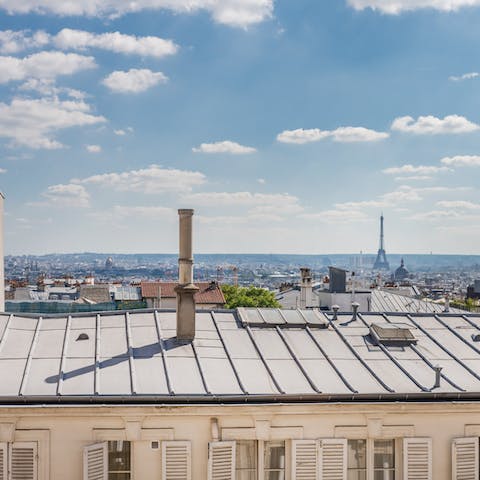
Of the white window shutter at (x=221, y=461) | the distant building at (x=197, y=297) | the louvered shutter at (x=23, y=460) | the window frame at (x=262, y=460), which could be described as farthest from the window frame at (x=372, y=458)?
the distant building at (x=197, y=297)

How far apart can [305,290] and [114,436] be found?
56031 millimetres

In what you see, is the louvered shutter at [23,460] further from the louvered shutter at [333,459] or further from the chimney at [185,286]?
the louvered shutter at [333,459]

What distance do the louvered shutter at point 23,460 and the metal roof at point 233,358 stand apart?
46.1 inches

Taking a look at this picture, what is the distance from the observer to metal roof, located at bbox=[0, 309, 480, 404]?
61.4ft

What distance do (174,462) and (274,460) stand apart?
2.71 meters

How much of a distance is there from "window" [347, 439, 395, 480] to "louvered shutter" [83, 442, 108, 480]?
21.3 feet

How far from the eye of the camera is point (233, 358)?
819 inches

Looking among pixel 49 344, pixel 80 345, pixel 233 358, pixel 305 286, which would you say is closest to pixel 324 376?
pixel 233 358

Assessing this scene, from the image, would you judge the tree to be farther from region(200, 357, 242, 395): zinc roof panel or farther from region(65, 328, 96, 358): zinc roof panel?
region(200, 357, 242, 395): zinc roof panel

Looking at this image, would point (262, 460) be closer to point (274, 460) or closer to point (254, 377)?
point (274, 460)

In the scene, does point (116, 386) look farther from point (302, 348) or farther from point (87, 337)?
point (302, 348)

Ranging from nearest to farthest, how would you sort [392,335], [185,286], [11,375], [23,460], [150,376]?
[23,460]
[11,375]
[150,376]
[185,286]
[392,335]

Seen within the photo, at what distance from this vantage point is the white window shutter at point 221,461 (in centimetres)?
1827

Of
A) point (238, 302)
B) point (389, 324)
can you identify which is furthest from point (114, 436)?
point (238, 302)
